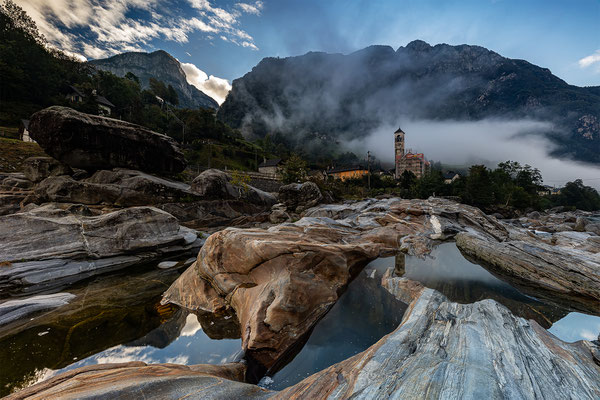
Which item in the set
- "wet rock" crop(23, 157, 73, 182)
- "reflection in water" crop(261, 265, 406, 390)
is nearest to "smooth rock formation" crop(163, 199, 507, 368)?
"reflection in water" crop(261, 265, 406, 390)

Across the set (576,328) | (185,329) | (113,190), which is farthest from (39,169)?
(576,328)

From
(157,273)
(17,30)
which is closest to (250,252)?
(157,273)

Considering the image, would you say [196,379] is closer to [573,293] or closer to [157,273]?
[157,273]

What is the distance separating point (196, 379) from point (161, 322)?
3.89m

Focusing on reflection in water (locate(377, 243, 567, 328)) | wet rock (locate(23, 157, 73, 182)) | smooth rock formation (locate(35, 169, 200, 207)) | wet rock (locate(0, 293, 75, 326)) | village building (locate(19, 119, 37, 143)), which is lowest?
reflection in water (locate(377, 243, 567, 328))

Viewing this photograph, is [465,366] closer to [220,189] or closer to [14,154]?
[220,189]

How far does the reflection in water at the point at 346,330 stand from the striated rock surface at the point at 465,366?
137cm

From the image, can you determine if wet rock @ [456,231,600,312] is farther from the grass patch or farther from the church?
the church

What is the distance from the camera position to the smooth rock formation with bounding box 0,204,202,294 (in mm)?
8703

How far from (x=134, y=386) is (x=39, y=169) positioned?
2659cm

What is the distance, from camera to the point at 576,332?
16.9ft

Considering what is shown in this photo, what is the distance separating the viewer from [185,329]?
604 centimetres

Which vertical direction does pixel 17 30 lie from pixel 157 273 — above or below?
above

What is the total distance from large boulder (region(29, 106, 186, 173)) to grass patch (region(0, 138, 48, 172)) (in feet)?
37.7
